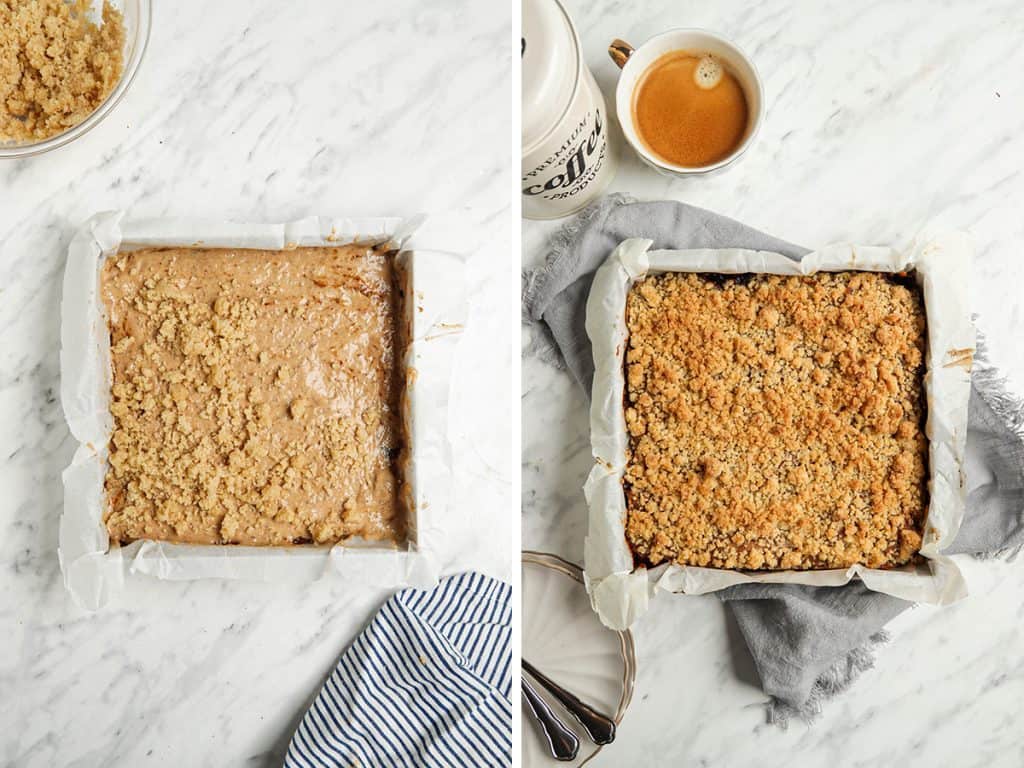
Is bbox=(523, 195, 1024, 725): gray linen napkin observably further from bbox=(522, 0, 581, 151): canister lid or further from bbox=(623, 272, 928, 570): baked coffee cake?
bbox=(522, 0, 581, 151): canister lid

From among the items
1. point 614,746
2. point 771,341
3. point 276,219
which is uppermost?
point 276,219

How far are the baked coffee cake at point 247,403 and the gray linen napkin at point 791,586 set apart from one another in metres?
0.25

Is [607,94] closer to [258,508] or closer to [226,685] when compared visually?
[258,508]

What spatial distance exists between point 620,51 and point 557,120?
0.25 meters

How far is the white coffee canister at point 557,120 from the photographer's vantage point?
0.87m

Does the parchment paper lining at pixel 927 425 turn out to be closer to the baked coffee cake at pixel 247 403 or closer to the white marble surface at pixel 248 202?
the white marble surface at pixel 248 202

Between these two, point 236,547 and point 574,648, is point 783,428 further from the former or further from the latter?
point 236,547

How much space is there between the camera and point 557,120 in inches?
36.8

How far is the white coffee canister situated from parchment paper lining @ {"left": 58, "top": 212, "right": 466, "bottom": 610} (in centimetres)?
15

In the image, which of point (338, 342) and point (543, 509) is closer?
point (338, 342)

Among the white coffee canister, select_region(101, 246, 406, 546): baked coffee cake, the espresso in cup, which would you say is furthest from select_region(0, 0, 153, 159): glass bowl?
the espresso in cup

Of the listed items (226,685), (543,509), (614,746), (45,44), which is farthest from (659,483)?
(45,44)

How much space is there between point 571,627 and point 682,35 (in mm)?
727

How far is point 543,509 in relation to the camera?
121 cm
